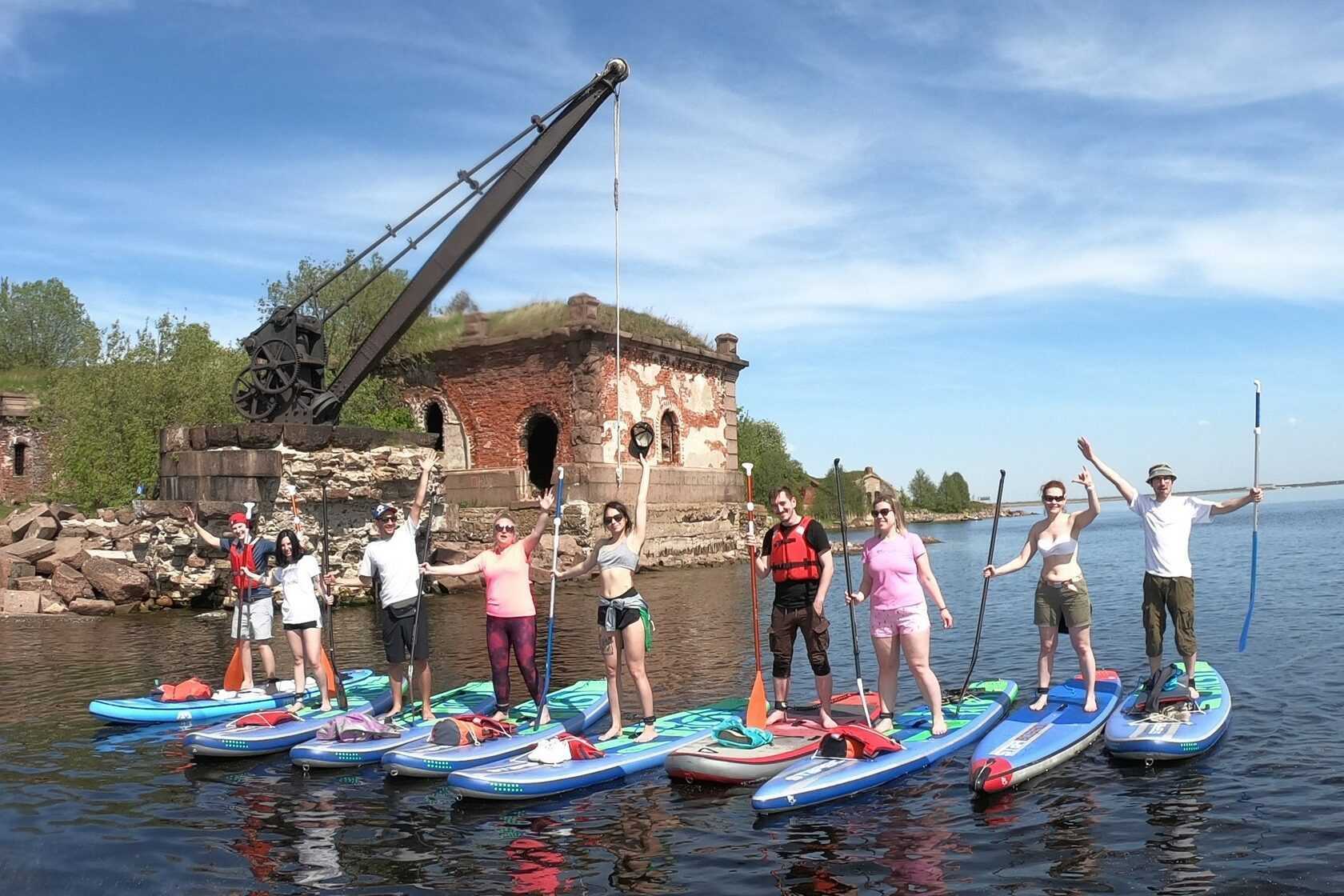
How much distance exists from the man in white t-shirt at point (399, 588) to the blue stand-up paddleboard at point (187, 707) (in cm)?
164

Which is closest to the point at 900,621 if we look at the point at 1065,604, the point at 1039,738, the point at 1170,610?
the point at 1039,738

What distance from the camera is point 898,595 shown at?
7.88m

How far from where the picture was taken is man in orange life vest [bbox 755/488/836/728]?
8281 mm

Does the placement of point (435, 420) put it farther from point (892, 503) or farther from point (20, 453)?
point (892, 503)

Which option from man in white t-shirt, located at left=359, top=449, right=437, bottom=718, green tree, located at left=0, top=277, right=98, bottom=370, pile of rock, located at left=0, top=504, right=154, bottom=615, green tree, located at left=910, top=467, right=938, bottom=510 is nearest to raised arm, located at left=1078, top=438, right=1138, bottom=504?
man in white t-shirt, located at left=359, top=449, right=437, bottom=718

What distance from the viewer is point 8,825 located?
23.3 feet

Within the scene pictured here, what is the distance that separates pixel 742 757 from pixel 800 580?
1.48 m

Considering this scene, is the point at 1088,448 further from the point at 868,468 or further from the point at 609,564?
the point at 868,468

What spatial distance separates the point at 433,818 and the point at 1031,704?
17.0 ft

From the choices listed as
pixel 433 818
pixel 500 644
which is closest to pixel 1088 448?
pixel 500 644

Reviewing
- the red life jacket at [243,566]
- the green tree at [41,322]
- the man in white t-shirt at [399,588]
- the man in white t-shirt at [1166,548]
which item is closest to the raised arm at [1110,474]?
the man in white t-shirt at [1166,548]

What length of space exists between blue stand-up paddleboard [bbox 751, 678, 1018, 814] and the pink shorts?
0.87m

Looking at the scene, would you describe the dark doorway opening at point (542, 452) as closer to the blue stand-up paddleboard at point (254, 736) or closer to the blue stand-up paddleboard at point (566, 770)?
the blue stand-up paddleboard at point (254, 736)

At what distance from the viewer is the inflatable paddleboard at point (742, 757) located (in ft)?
24.8
